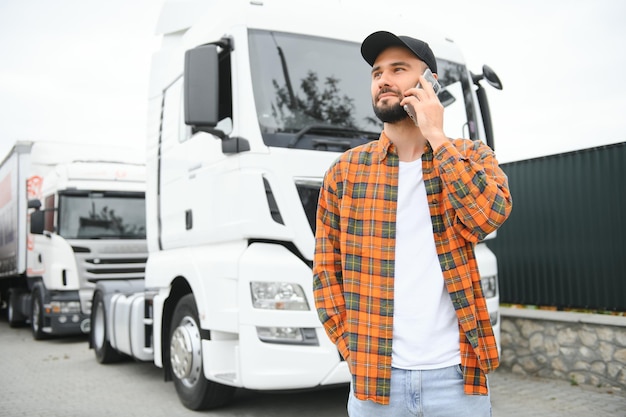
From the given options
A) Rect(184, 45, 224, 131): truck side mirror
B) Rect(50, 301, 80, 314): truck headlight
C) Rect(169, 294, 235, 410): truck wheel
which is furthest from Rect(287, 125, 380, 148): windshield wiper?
Rect(50, 301, 80, 314): truck headlight

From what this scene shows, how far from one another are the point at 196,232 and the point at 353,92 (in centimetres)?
171

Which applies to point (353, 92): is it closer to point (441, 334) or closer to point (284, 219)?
point (284, 219)

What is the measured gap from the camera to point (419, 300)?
204cm

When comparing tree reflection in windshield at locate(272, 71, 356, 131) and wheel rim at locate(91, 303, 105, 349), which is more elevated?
tree reflection in windshield at locate(272, 71, 356, 131)

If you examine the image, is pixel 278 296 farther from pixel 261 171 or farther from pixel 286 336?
pixel 261 171

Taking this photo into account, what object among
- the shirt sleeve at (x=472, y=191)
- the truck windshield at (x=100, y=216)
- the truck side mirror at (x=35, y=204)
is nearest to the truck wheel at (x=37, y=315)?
the truck windshield at (x=100, y=216)

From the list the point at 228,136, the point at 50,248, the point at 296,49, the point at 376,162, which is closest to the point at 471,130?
the point at 296,49

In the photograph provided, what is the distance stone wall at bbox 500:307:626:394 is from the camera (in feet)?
19.5

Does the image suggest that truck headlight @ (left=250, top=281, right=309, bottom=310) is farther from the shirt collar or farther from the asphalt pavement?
the shirt collar

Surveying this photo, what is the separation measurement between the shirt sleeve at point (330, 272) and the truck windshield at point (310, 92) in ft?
7.84

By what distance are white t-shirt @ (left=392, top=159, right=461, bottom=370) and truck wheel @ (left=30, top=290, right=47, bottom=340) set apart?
10.3 m

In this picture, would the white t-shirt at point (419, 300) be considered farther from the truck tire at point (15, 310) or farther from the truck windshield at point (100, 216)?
the truck tire at point (15, 310)

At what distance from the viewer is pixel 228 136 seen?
479cm

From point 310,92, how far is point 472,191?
3.06 meters
